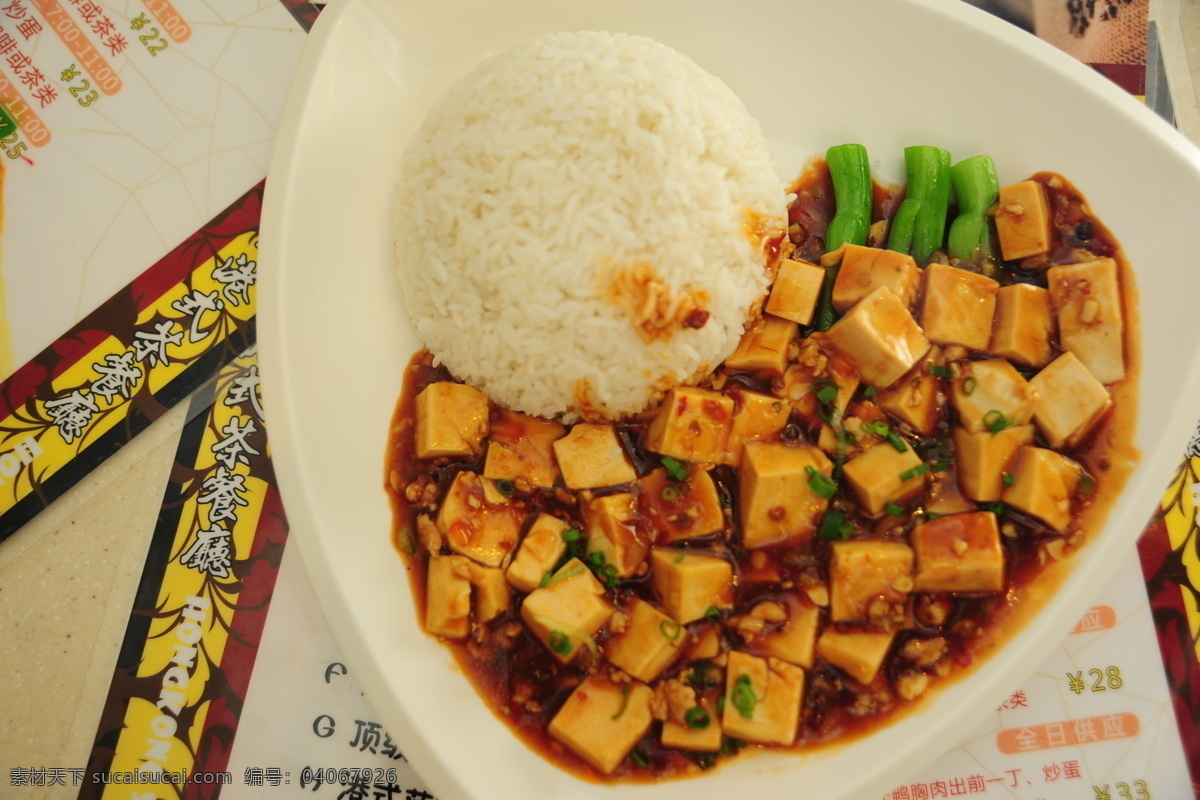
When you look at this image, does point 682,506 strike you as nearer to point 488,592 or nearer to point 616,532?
point 616,532

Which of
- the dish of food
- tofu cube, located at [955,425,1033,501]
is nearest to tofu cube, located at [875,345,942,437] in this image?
the dish of food

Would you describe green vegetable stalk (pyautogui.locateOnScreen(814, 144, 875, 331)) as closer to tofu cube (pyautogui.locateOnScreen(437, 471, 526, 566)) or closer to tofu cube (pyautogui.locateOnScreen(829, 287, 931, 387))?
tofu cube (pyautogui.locateOnScreen(829, 287, 931, 387))

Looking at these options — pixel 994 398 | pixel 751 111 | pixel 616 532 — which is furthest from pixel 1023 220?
pixel 616 532

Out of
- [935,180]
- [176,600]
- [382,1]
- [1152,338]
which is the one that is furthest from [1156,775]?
[382,1]

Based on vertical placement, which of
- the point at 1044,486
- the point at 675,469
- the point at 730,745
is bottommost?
the point at 730,745

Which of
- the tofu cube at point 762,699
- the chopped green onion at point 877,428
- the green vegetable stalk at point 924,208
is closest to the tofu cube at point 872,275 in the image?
the green vegetable stalk at point 924,208

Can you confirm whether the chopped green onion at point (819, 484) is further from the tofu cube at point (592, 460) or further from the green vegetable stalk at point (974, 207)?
the green vegetable stalk at point (974, 207)
